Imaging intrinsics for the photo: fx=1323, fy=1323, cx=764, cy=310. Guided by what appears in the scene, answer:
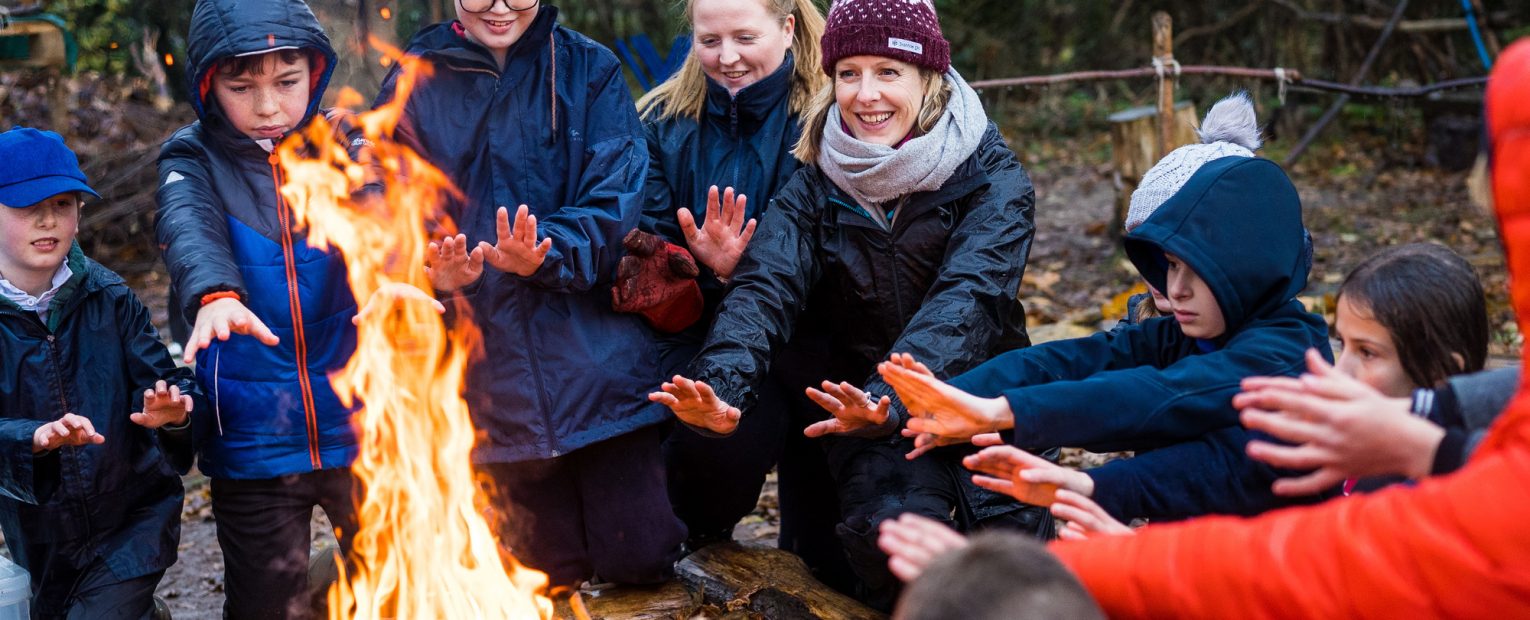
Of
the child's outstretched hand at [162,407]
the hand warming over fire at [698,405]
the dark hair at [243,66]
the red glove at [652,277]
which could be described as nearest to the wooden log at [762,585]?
the hand warming over fire at [698,405]

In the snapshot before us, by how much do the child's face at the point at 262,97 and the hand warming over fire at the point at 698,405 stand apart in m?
1.59

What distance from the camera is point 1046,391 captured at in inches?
132

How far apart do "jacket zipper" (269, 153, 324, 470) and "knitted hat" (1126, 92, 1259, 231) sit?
2710 mm

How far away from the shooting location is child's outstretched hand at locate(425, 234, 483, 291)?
159 inches

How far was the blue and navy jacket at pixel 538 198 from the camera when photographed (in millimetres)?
4336

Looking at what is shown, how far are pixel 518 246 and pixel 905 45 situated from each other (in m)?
1.40

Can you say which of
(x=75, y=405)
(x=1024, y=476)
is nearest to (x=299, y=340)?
(x=75, y=405)

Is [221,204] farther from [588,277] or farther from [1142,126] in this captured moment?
[1142,126]

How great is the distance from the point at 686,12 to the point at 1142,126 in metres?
5.92

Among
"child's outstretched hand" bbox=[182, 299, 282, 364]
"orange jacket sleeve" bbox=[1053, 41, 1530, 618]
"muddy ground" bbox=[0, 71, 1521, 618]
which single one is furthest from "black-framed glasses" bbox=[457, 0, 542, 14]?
"muddy ground" bbox=[0, 71, 1521, 618]

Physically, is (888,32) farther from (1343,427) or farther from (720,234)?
(1343,427)

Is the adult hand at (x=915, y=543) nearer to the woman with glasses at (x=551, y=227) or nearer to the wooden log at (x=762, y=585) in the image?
the wooden log at (x=762, y=585)

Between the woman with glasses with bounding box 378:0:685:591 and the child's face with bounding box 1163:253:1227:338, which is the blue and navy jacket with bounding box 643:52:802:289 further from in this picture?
the child's face with bounding box 1163:253:1227:338

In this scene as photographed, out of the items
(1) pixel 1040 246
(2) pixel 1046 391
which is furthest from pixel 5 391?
(1) pixel 1040 246
